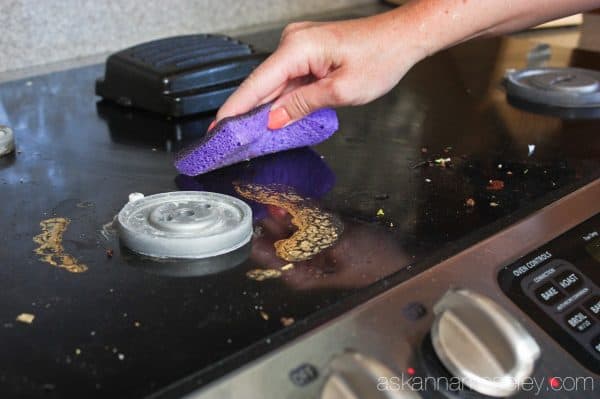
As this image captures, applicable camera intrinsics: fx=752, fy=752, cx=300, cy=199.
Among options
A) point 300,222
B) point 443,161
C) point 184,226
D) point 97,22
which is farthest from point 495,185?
point 97,22

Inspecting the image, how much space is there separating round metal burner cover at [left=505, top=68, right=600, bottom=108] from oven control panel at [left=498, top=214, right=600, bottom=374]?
0.35 m

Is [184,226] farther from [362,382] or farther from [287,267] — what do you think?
[362,382]

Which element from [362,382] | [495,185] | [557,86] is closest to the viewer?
[362,382]

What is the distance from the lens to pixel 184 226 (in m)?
0.55

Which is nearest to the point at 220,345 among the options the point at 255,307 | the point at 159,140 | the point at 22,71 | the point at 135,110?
the point at 255,307

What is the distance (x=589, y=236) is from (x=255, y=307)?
0.30 metres

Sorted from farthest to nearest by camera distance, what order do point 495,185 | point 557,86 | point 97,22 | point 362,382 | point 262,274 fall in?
1. point 97,22
2. point 557,86
3. point 495,185
4. point 262,274
5. point 362,382

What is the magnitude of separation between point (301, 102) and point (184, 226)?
0.78ft

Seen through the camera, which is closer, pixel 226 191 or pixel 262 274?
pixel 262 274

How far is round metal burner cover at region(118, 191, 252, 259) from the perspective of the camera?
0.54 meters

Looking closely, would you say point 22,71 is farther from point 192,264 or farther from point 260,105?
point 192,264

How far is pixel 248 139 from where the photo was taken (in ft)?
2.33

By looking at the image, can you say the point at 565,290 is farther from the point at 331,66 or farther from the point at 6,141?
the point at 6,141

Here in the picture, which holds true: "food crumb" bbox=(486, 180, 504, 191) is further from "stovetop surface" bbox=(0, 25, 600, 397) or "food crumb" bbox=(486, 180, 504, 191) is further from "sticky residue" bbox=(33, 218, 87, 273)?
"sticky residue" bbox=(33, 218, 87, 273)
